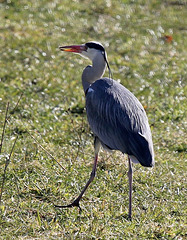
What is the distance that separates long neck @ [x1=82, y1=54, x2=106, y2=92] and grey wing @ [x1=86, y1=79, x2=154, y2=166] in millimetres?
355

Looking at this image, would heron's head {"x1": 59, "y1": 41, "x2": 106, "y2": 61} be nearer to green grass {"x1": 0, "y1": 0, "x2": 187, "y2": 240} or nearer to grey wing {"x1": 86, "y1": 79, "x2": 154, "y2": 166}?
grey wing {"x1": 86, "y1": 79, "x2": 154, "y2": 166}

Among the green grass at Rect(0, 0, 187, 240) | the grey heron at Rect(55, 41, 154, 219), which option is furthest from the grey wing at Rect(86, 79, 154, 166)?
the green grass at Rect(0, 0, 187, 240)

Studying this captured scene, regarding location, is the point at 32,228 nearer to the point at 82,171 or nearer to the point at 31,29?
the point at 82,171

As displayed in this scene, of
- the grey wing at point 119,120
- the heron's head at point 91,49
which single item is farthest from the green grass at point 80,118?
the heron's head at point 91,49

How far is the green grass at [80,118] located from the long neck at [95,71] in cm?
67

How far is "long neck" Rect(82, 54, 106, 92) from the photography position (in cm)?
521

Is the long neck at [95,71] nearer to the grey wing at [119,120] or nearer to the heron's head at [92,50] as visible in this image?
the heron's head at [92,50]

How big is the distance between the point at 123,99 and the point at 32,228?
59.9 inches

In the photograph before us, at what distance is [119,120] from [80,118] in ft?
7.43

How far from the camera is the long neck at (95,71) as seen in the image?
5211mm

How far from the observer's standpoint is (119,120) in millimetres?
4586

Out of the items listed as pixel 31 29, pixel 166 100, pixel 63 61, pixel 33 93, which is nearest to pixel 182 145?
pixel 166 100

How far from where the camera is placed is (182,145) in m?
6.28

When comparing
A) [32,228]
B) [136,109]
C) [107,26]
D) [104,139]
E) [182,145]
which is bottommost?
[107,26]
